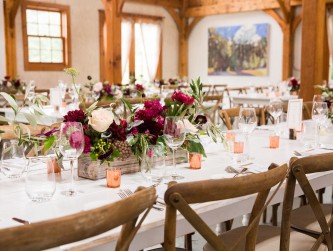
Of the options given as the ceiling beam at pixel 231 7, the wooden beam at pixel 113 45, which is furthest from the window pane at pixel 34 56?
the ceiling beam at pixel 231 7

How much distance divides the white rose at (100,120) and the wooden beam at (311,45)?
407 centimetres

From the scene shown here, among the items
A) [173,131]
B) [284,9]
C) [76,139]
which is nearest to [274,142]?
[173,131]

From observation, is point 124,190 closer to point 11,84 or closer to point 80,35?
point 11,84

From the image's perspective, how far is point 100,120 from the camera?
1.98 metres

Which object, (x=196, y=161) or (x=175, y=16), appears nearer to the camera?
(x=196, y=161)

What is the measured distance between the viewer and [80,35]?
1088cm

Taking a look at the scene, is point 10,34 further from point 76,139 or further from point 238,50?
A: point 76,139

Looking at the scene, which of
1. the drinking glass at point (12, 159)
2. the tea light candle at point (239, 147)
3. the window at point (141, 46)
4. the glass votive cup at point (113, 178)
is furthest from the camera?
the window at point (141, 46)

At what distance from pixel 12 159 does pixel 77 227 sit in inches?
48.9

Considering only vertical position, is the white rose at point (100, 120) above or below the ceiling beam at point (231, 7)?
below

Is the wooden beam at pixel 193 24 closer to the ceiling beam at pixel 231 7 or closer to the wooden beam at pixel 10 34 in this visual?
the ceiling beam at pixel 231 7

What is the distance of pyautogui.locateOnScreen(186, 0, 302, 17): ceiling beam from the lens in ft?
37.7

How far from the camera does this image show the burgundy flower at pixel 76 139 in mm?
1869

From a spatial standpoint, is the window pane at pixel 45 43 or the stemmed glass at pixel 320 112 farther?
the window pane at pixel 45 43
